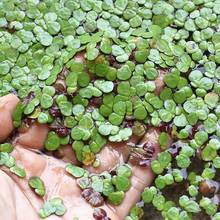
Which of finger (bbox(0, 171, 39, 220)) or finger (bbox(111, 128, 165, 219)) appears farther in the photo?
finger (bbox(111, 128, 165, 219))

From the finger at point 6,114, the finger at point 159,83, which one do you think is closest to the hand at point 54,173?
the finger at point 6,114

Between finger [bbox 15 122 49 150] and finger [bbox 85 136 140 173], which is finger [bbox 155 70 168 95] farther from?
finger [bbox 15 122 49 150]

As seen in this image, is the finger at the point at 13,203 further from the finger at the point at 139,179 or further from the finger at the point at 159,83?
the finger at the point at 159,83

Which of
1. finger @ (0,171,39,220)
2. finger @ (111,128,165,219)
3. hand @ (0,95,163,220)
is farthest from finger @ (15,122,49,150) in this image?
finger @ (111,128,165,219)

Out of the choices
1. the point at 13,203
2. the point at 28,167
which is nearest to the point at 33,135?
the point at 28,167

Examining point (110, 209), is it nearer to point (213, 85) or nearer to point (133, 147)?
point (133, 147)

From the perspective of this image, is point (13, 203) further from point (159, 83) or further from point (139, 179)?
point (159, 83)
